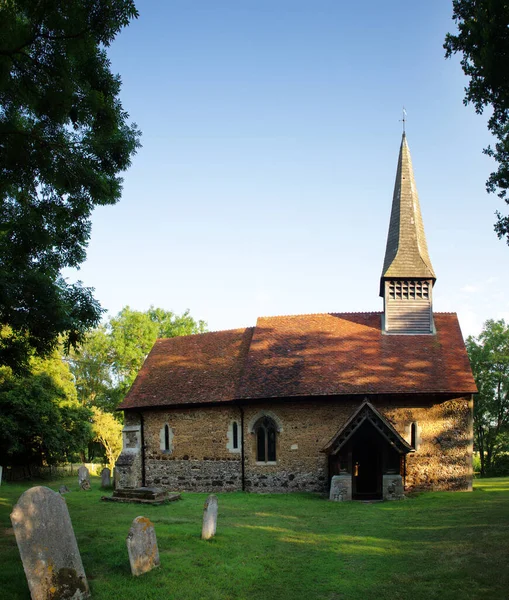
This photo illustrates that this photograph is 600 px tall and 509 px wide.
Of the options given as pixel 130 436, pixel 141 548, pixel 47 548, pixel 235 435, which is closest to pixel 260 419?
pixel 235 435

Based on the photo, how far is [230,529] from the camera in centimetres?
1304

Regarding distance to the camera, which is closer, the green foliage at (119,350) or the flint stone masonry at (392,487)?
the flint stone masonry at (392,487)

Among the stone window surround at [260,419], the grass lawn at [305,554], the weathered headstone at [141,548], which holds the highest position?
the stone window surround at [260,419]

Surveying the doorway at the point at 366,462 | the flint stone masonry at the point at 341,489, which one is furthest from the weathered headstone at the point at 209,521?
the doorway at the point at 366,462

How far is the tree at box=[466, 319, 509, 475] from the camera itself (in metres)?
39.4

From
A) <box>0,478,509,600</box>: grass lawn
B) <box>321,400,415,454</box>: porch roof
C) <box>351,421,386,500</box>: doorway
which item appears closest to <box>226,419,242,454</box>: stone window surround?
<box>321,400,415,454</box>: porch roof

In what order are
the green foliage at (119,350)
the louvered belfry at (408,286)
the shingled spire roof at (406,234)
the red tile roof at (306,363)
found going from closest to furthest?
the red tile roof at (306,363), the louvered belfry at (408,286), the shingled spire roof at (406,234), the green foliage at (119,350)

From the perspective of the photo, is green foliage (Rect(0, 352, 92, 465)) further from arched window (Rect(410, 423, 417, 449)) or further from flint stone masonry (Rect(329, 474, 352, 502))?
arched window (Rect(410, 423, 417, 449))

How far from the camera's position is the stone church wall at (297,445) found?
2059 cm

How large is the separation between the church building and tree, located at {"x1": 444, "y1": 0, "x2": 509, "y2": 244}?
10475 mm

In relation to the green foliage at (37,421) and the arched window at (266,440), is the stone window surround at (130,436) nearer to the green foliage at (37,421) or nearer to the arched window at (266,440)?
the arched window at (266,440)

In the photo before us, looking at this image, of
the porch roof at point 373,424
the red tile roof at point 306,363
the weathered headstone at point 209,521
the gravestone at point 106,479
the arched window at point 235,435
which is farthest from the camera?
the gravestone at point 106,479

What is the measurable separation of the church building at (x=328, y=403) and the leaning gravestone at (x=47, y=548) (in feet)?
39.9

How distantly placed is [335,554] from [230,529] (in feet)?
10.5
